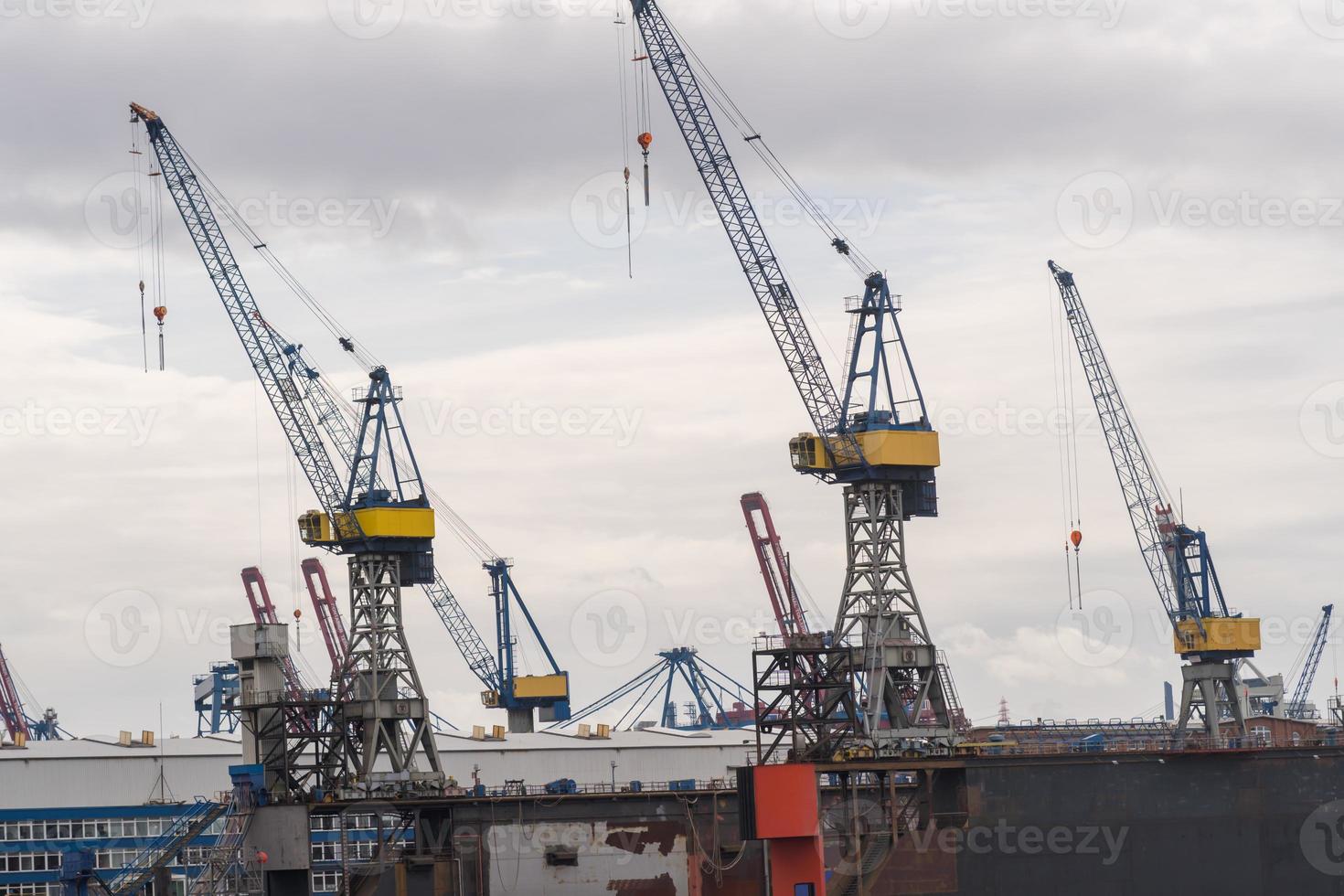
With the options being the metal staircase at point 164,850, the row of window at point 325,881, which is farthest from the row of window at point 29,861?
the row of window at point 325,881

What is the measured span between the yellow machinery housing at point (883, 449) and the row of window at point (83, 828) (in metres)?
45.6

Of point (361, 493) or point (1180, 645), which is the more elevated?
point (361, 493)

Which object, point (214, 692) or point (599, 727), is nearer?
point (599, 727)

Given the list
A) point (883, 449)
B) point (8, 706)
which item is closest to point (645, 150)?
point (883, 449)

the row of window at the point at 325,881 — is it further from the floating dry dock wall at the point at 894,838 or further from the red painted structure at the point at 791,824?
the red painted structure at the point at 791,824

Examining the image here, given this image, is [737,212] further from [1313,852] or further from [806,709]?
[1313,852]

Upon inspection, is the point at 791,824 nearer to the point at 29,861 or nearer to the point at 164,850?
the point at 164,850

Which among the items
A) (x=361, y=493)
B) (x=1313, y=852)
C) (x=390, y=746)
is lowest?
(x=1313, y=852)

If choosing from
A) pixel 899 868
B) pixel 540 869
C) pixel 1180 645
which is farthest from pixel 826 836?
pixel 1180 645

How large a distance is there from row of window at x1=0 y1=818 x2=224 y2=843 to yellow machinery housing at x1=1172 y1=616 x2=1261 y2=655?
254ft

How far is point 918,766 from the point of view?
103312 mm

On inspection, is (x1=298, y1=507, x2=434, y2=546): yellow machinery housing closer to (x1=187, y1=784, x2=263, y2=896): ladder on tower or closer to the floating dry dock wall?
(x1=187, y1=784, x2=263, y2=896): ladder on tower

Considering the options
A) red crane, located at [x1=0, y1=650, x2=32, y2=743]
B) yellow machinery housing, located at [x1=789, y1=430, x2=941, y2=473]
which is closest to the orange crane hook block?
yellow machinery housing, located at [x1=789, y1=430, x2=941, y2=473]

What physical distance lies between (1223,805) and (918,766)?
18502 millimetres
